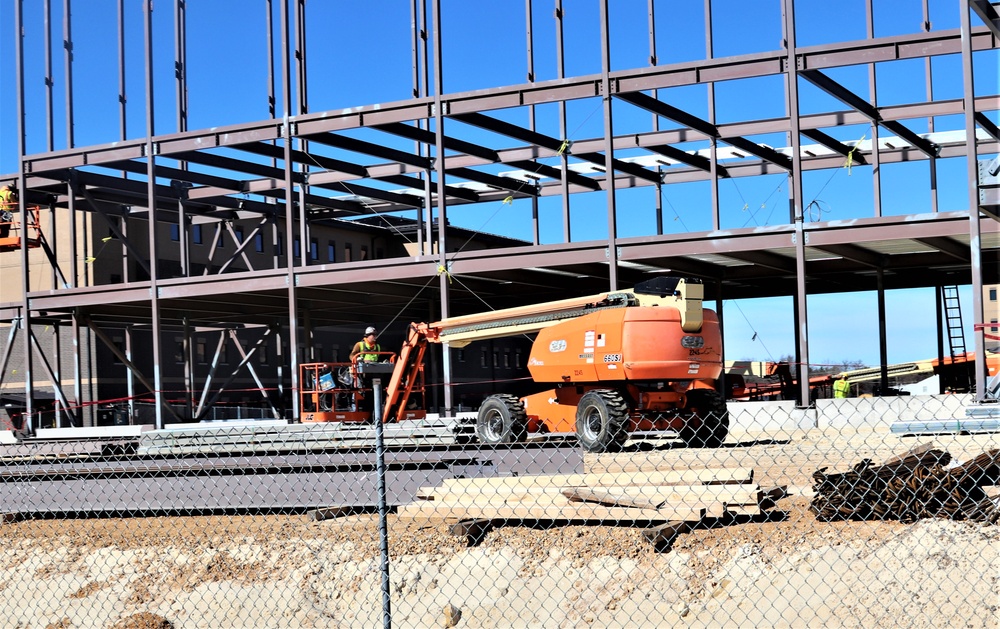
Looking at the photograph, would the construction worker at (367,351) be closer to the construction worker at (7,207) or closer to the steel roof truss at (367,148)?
the steel roof truss at (367,148)

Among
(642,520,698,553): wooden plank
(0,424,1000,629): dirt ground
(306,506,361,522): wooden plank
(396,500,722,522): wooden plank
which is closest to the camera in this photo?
(0,424,1000,629): dirt ground

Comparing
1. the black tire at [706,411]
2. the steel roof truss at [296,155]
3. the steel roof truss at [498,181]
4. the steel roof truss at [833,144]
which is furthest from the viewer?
the steel roof truss at [498,181]

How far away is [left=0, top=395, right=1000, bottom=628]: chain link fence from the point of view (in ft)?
28.2

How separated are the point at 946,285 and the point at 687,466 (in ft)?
90.0

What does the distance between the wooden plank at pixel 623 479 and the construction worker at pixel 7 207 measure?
25902 mm

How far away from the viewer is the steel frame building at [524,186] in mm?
23953

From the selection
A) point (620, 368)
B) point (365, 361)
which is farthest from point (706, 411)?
point (365, 361)

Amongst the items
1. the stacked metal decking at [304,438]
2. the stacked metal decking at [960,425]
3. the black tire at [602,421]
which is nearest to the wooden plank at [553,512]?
the stacked metal decking at [960,425]

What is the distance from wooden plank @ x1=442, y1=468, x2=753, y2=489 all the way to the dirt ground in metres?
0.53

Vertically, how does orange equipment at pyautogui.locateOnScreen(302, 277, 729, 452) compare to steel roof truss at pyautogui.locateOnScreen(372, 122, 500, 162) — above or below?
below

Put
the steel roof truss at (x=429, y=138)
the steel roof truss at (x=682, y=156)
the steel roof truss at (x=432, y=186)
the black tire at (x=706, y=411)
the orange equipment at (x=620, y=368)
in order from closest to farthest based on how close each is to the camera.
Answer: the orange equipment at (x=620, y=368) < the black tire at (x=706, y=411) < the steel roof truss at (x=429, y=138) < the steel roof truss at (x=682, y=156) < the steel roof truss at (x=432, y=186)

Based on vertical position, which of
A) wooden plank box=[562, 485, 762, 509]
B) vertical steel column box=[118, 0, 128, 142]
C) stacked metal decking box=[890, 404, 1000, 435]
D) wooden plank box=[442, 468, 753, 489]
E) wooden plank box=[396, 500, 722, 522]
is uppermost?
vertical steel column box=[118, 0, 128, 142]

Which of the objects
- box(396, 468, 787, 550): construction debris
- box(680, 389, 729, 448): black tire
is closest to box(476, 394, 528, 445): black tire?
box(680, 389, 729, 448): black tire

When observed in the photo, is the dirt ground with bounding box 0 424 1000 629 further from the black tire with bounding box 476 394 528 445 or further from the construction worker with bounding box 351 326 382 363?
the construction worker with bounding box 351 326 382 363
